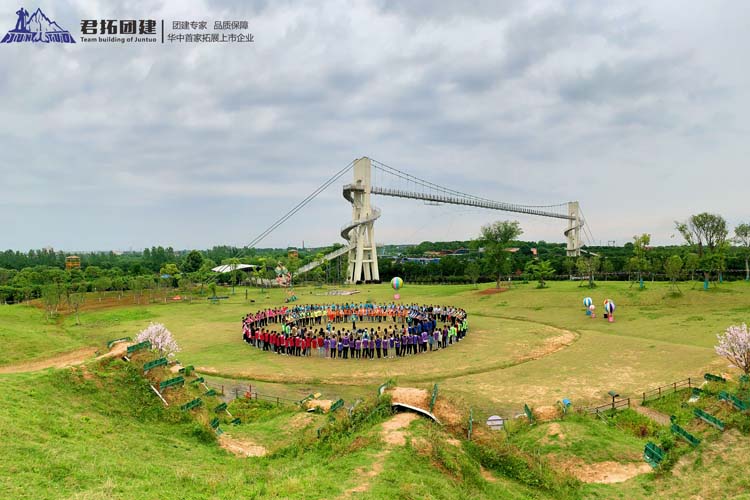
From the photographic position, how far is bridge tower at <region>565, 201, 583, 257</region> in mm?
123688

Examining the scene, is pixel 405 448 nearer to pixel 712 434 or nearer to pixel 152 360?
pixel 712 434

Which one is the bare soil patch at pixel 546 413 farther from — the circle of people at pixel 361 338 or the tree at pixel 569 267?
the tree at pixel 569 267

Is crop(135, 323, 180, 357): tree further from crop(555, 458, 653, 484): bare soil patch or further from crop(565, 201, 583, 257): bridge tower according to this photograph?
crop(565, 201, 583, 257): bridge tower

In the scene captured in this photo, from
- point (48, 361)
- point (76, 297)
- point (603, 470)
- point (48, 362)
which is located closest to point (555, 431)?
point (603, 470)

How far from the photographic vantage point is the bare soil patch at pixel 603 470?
11.0 m

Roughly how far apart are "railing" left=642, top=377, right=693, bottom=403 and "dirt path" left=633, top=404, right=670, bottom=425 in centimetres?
42

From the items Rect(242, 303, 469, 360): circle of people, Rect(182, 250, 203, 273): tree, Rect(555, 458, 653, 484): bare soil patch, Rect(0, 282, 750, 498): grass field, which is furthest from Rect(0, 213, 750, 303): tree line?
Rect(555, 458, 653, 484): bare soil patch

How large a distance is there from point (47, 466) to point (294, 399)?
10.5 metres

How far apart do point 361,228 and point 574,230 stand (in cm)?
7745

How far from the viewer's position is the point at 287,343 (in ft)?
85.6

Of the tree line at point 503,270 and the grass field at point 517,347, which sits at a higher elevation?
the tree line at point 503,270

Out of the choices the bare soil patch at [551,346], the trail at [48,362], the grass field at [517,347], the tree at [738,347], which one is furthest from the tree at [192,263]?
the tree at [738,347]

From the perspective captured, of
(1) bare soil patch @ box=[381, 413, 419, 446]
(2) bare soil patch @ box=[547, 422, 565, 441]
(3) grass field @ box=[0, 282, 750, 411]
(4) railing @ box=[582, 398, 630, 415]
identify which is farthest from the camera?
(3) grass field @ box=[0, 282, 750, 411]

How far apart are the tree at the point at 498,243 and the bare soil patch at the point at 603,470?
4297 cm
